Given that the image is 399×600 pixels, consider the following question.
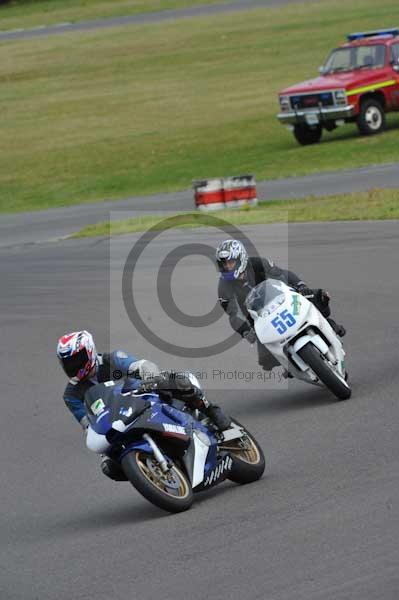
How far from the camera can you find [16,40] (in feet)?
188

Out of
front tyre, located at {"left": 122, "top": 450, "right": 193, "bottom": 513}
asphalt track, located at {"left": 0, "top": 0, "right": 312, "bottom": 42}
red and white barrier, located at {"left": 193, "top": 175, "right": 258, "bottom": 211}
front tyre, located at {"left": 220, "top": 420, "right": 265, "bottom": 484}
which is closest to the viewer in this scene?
front tyre, located at {"left": 122, "top": 450, "right": 193, "bottom": 513}

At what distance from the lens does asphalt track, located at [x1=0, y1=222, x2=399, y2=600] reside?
5.77 metres

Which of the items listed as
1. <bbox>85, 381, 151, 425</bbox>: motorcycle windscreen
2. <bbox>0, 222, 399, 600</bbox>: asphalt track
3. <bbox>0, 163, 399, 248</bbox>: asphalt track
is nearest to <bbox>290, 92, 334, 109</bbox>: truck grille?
<bbox>0, 163, 399, 248</bbox>: asphalt track

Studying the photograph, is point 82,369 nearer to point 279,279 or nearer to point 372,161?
point 279,279

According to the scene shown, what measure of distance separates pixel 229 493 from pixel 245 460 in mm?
248

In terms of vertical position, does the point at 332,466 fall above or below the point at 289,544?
below

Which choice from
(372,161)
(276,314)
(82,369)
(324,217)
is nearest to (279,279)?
(276,314)

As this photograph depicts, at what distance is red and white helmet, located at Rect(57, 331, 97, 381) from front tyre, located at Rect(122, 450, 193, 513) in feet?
2.60

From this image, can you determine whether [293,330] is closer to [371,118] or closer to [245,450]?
[245,450]

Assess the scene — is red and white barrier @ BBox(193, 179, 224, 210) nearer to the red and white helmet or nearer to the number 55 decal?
the number 55 decal

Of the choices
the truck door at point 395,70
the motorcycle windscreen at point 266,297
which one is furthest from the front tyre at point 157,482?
the truck door at point 395,70

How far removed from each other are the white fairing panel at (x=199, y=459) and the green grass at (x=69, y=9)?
54.8 meters

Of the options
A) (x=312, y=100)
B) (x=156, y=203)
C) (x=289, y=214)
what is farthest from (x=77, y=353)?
(x=312, y=100)

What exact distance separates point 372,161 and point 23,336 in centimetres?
1472
